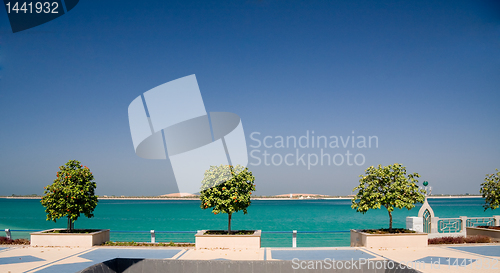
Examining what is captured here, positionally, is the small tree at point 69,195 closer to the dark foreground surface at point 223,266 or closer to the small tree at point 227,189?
the small tree at point 227,189

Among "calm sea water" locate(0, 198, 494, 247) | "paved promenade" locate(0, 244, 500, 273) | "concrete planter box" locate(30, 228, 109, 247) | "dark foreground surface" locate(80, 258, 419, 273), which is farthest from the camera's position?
"calm sea water" locate(0, 198, 494, 247)

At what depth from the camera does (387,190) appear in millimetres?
15039

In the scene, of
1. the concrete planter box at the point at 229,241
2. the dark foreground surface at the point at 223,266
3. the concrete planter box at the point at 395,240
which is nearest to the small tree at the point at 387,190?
the concrete planter box at the point at 395,240

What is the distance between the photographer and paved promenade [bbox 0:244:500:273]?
10.9m

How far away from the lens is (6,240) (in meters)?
16.1

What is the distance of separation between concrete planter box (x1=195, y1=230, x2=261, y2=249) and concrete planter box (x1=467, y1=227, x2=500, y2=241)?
11180mm

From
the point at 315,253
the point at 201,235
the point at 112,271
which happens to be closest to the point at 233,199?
the point at 201,235

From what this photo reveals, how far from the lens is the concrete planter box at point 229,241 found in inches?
558

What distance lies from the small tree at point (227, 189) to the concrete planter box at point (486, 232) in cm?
1133

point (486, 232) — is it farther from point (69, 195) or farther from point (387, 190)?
point (69, 195)

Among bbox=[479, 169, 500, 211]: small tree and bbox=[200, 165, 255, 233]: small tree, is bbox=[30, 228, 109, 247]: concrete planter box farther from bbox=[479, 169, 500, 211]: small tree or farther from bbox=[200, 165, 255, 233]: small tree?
bbox=[479, 169, 500, 211]: small tree

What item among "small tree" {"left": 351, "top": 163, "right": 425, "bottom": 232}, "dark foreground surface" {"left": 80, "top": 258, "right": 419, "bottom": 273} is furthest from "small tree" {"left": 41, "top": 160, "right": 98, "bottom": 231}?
"small tree" {"left": 351, "top": 163, "right": 425, "bottom": 232}

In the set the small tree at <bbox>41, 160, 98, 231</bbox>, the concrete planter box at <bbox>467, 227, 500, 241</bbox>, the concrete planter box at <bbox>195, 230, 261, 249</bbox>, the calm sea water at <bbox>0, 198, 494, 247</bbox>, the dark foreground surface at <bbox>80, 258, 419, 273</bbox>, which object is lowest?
the calm sea water at <bbox>0, 198, 494, 247</bbox>

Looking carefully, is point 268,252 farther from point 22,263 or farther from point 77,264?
point 22,263
